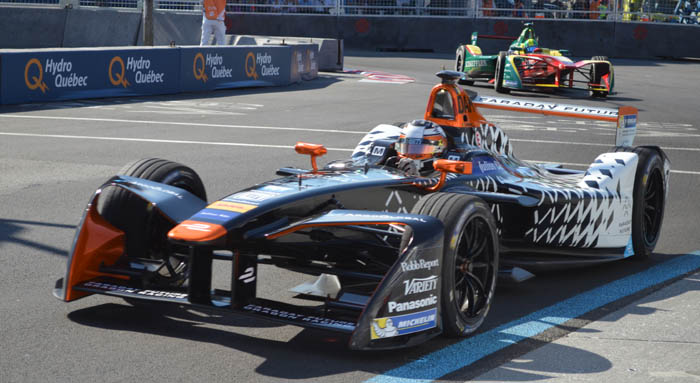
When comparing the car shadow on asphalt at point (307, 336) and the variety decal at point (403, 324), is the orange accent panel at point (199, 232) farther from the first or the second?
the variety decal at point (403, 324)

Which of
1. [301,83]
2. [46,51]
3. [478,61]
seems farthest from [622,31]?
[46,51]

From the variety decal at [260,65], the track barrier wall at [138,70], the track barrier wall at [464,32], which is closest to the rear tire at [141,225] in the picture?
the track barrier wall at [138,70]

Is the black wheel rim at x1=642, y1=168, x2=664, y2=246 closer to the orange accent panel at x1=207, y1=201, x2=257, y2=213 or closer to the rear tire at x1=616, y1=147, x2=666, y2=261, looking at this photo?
the rear tire at x1=616, y1=147, x2=666, y2=261

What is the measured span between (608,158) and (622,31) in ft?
88.0

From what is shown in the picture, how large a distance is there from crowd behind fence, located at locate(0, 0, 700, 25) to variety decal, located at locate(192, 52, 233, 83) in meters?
12.2

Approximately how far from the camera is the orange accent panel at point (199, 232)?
4.93m

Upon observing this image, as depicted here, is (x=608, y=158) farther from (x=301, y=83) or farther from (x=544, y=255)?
(x=301, y=83)

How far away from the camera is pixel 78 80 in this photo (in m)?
18.4

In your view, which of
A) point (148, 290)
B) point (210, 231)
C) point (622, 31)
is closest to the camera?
point (210, 231)

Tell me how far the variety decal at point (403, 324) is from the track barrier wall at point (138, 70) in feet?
45.0

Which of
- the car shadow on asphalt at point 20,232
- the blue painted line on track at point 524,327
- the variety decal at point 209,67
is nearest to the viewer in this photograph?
→ the blue painted line on track at point 524,327

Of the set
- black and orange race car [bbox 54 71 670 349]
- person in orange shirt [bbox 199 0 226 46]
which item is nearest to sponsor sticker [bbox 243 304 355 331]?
black and orange race car [bbox 54 71 670 349]

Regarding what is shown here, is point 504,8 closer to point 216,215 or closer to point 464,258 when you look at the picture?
point 464,258

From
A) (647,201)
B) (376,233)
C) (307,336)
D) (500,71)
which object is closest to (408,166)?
(376,233)
